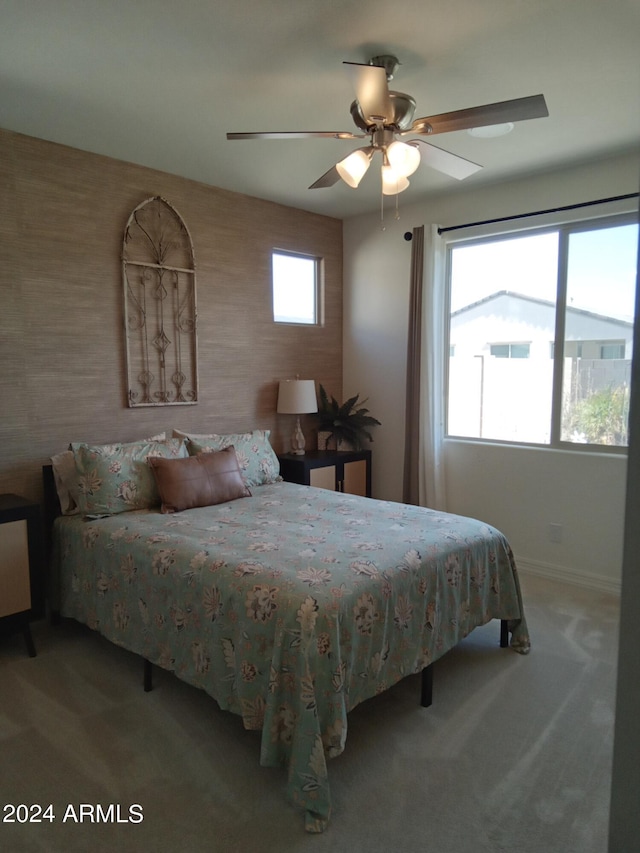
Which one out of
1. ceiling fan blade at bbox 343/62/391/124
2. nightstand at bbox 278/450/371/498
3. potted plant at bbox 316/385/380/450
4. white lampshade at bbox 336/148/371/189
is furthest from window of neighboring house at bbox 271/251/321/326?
ceiling fan blade at bbox 343/62/391/124

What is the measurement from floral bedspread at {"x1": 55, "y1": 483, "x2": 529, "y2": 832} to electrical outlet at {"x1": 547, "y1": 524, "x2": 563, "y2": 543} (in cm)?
119

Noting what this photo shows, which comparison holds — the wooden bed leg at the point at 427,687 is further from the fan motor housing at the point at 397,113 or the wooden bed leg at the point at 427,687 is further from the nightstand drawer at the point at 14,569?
the fan motor housing at the point at 397,113

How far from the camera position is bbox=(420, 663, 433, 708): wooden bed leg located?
2.27m

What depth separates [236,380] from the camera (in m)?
4.16

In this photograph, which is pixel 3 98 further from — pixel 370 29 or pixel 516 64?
pixel 516 64

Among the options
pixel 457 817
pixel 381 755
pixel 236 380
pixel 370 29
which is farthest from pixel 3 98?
pixel 457 817

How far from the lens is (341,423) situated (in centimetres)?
465

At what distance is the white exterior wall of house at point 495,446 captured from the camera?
3.49 m

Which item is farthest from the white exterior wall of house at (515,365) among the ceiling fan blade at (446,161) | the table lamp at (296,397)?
the ceiling fan blade at (446,161)

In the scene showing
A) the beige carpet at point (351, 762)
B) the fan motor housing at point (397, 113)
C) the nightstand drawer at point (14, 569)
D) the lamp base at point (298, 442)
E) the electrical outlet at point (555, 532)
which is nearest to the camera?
the beige carpet at point (351, 762)

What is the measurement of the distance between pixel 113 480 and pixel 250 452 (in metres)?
0.97

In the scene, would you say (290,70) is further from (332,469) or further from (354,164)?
(332,469)

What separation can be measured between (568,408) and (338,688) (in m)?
2.74

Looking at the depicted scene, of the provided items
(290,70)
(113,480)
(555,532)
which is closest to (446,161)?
(290,70)
